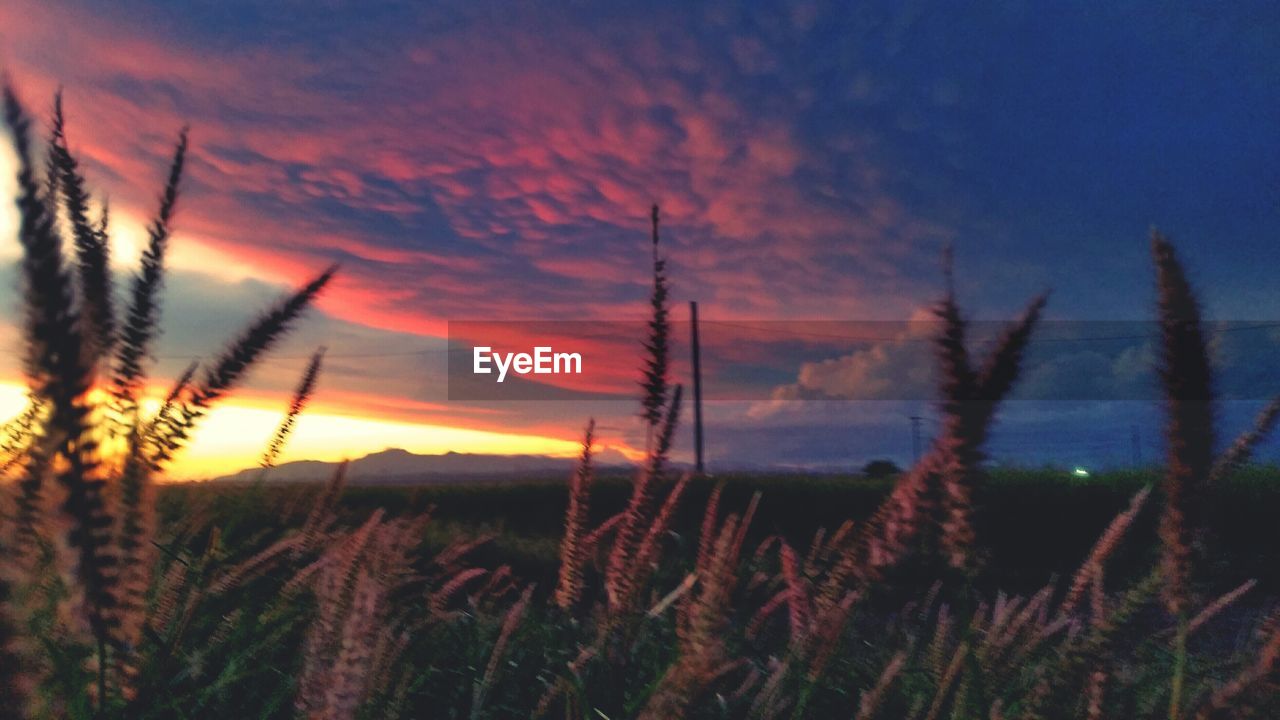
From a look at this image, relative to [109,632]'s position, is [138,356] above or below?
above

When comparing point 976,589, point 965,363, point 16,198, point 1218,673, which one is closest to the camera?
point 16,198

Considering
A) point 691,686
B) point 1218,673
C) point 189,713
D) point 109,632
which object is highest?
point 109,632

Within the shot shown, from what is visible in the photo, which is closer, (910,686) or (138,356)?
(138,356)

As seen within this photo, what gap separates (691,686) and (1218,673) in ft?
10.4

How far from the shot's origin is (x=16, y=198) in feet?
2.14

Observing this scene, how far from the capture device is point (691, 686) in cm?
120

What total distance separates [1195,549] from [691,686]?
2.26 feet

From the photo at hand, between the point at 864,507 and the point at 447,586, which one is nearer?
the point at 447,586

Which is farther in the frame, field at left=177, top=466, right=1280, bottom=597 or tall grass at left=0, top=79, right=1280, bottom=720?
field at left=177, top=466, right=1280, bottom=597

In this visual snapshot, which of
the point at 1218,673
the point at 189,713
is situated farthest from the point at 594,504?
Answer: the point at 189,713

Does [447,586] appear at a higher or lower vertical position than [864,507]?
higher

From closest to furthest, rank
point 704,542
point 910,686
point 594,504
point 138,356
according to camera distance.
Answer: point 138,356 < point 704,542 < point 910,686 < point 594,504

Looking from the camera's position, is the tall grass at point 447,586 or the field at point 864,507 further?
the field at point 864,507

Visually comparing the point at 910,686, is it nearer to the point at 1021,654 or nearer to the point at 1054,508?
the point at 1021,654
